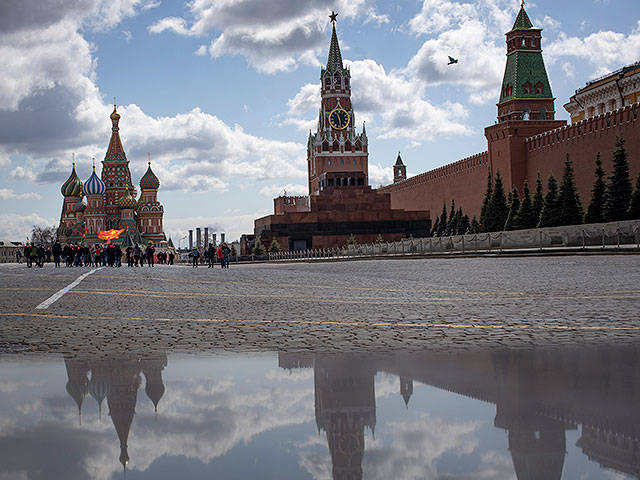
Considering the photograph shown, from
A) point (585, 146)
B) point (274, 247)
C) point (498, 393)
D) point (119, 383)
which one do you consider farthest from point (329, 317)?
point (274, 247)

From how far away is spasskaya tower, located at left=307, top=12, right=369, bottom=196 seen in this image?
303 ft

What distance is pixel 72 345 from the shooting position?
6148mm

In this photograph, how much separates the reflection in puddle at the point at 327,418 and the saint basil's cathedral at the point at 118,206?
91302 millimetres

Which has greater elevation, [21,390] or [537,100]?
[537,100]

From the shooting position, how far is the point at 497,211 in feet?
142

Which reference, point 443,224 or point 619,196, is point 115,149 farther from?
point 619,196

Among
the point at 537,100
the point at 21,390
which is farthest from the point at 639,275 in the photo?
the point at 537,100

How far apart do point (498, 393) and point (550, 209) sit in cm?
3368

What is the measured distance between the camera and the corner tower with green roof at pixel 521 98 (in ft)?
160

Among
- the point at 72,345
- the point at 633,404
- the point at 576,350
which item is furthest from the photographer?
the point at 72,345

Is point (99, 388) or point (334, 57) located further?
point (334, 57)

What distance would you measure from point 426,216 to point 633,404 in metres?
61.2

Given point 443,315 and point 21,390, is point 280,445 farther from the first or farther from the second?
point 443,315

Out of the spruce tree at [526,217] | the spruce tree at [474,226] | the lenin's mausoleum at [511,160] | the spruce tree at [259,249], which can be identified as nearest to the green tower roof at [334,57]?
the lenin's mausoleum at [511,160]
